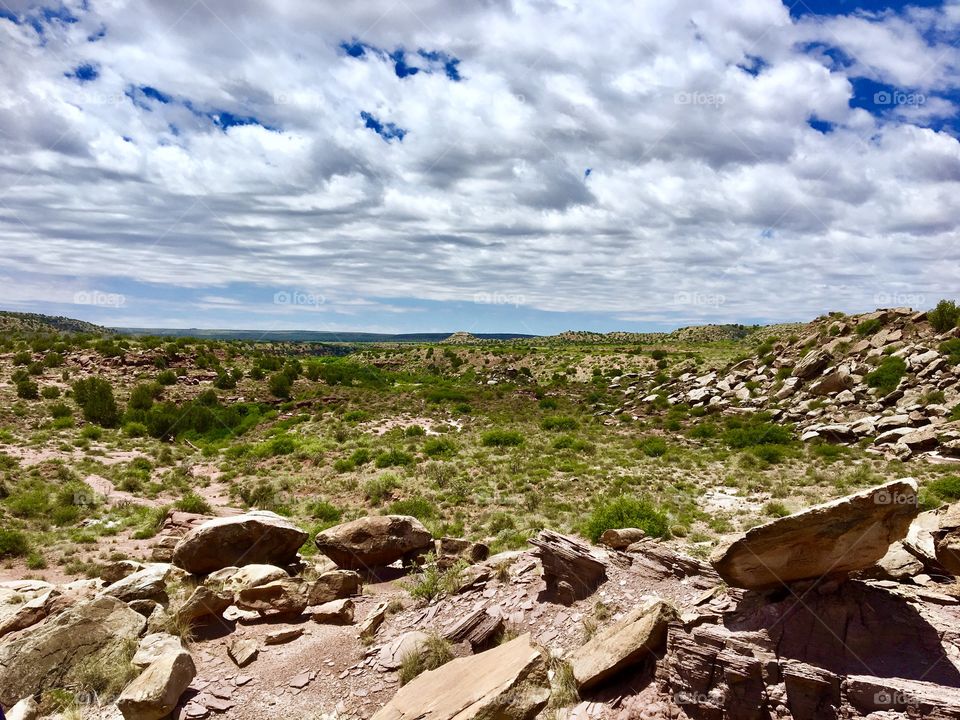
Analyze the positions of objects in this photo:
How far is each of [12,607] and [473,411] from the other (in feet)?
114

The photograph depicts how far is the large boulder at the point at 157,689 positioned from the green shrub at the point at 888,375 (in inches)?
1411

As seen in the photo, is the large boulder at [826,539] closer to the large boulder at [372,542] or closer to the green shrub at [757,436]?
the large boulder at [372,542]

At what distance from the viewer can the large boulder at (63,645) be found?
344 inches

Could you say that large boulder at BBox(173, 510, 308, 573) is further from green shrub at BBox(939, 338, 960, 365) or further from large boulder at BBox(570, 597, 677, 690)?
green shrub at BBox(939, 338, 960, 365)

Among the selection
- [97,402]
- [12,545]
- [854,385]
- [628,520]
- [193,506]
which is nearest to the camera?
[628,520]

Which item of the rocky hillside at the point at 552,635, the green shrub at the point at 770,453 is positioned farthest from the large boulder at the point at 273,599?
the green shrub at the point at 770,453

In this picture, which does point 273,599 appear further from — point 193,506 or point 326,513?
point 193,506

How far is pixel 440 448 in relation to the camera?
3075 cm

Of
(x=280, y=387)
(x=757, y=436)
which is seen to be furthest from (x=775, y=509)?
(x=280, y=387)

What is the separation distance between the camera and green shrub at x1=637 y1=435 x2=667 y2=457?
29.0 meters

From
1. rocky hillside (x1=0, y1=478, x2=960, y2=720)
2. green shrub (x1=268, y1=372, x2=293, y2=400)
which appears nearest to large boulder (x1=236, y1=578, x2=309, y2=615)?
rocky hillside (x1=0, y1=478, x2=960, y2=720)

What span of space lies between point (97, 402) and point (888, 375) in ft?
166

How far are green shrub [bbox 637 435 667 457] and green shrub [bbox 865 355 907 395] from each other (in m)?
13.0

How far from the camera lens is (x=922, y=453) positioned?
2308 centimetres
